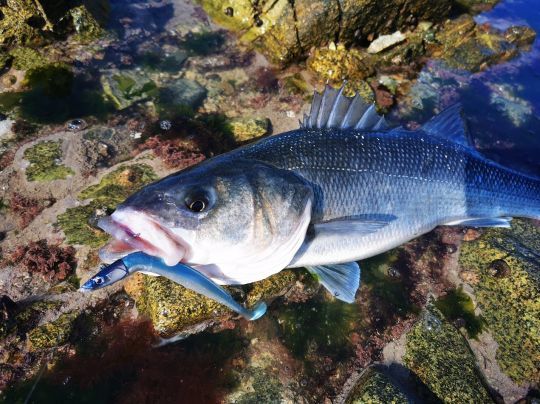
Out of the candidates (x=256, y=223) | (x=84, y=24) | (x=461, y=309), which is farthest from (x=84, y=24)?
(x=461, y=309)

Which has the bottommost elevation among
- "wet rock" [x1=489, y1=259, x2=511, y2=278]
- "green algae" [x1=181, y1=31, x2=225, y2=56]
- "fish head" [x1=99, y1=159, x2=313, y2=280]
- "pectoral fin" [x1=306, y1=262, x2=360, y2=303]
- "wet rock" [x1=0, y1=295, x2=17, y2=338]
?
"wet rock" [x1=489, y1=259, x2=511, y2=278]

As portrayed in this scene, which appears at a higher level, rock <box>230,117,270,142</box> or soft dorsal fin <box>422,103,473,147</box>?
soft dorsal fin <box>422,103,473,147</box>

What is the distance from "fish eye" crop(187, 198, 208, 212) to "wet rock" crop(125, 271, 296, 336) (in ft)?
4.08

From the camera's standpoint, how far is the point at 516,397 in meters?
3.86

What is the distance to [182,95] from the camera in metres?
5.72

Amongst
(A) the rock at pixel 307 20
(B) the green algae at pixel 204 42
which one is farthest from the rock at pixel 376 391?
(B) the green algae at pixel 204 42

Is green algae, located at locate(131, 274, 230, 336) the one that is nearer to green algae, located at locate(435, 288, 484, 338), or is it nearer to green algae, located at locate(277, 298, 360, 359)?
green algae, located at locate(277, 298, 360, 359)

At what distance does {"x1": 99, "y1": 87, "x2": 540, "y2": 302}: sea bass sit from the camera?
97.9 inches

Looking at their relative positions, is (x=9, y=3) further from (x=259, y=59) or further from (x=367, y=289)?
(x=367, y=289)

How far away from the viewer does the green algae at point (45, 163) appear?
4395 millimetres

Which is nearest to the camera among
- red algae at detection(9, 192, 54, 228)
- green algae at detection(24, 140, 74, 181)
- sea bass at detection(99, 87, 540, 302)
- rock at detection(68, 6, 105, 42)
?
sea bass at detection(99, 87, 540, 302)

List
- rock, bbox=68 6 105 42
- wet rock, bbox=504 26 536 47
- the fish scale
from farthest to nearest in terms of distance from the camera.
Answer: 1. wet rock, bbox=504 26 536 47
2. rock, bbox=68 6 105 42
3. the fish scale

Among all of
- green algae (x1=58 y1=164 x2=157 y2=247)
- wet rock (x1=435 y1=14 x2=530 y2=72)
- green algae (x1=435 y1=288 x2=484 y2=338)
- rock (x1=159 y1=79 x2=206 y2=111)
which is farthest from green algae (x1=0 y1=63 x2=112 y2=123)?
wet rock (x1=435 y1=14 x2=530 y2=72)

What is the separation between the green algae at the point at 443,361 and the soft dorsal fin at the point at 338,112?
238 cm
